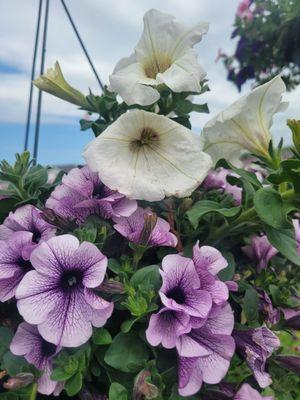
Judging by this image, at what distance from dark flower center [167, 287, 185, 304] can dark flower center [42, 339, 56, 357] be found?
18 cm

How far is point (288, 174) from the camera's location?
701mm

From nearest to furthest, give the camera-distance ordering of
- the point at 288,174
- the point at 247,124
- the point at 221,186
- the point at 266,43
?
the point at 288,174 < the point at 247,124 < the point at 221,186 < the point at 266,43

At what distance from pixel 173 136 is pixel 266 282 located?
30 centimetres

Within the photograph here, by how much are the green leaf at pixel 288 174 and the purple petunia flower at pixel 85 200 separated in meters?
0.21

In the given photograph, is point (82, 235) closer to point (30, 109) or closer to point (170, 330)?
point (170, 330)

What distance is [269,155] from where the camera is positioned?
31.4 inches

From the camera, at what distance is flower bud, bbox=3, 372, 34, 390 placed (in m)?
0.61

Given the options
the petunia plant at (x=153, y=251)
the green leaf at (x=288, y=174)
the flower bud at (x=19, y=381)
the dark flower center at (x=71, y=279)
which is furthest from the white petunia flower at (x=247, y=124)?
the flower bud at (x=19, y=381)

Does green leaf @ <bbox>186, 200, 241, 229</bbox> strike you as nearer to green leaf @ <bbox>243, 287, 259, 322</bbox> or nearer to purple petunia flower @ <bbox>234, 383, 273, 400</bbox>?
green leaf @ <bbox>243, 287, 259, 322</bbox>

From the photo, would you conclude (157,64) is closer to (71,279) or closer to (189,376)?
(71,279)

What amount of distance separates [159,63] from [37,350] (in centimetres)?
51

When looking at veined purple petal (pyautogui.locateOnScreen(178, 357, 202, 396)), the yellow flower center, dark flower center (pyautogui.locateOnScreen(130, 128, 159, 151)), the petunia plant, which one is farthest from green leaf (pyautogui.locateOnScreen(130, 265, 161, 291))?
the yellow flower center

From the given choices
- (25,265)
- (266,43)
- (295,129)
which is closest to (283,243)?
(295,129)

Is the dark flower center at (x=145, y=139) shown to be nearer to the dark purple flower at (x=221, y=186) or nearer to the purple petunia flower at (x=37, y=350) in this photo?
the dark purple flower at (x=221, y=186)
